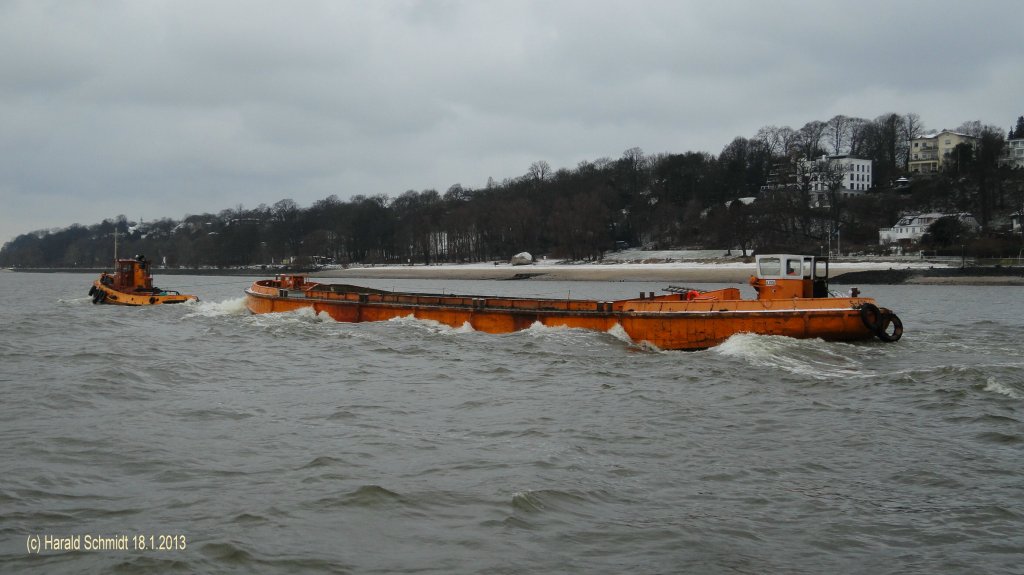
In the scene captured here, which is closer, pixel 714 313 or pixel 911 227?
pixel 714 313

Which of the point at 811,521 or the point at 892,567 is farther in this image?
the point at 811,521

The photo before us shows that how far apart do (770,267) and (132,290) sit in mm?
35261

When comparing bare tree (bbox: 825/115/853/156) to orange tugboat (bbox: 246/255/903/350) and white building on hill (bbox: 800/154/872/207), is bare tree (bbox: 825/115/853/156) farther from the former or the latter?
orange tugboat (bbox: 246/255/903/350)

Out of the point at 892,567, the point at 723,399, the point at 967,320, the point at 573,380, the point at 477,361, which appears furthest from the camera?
the point at 967,320

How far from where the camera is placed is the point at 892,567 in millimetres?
7098

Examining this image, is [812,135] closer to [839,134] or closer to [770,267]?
[839,134]

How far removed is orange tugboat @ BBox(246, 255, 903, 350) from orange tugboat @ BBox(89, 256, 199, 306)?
66.6 feet

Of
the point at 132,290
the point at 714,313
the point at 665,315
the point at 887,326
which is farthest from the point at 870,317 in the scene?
the point at 132,290

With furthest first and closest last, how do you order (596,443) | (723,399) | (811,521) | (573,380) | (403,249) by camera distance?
(403,249) < (573,380) < (723,399) < (596,443) < (811,521)

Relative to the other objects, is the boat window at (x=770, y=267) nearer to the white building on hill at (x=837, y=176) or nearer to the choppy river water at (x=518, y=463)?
the choppy river water at (x=518, y=463)

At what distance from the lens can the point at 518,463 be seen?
10.3 m

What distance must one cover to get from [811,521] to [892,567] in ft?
3.75

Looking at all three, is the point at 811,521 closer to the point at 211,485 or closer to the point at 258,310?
the point at 211,485

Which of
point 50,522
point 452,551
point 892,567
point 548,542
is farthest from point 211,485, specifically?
point 892,567
